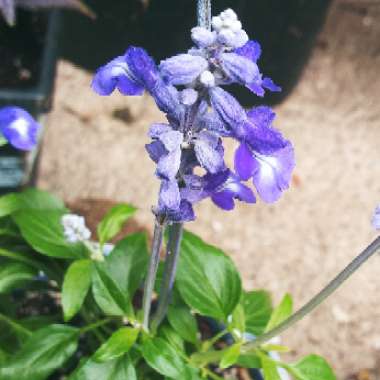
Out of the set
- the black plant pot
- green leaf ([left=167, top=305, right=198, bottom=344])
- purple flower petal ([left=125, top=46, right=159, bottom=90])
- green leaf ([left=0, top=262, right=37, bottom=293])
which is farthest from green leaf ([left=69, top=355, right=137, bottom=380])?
the black plant pot

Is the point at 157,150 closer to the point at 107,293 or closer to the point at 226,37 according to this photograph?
the point at 226,37

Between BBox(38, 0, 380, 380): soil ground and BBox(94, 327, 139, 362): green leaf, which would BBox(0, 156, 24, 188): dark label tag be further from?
BBox(94, 327, 139, 362): green leaf

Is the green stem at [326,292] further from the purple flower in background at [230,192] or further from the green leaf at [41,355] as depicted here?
the green leaf at [41,355]

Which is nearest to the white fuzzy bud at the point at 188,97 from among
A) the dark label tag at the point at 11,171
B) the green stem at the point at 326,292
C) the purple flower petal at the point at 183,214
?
the purple flower petal at the point at 183,214

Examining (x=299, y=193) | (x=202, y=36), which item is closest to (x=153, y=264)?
(x=202, y=36)

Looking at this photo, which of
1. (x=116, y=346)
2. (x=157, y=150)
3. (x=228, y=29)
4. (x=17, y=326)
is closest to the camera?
(x=228, y=29)

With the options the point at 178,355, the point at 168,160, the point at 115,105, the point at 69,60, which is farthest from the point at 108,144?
the point at 168,160

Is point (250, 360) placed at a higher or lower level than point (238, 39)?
lower
